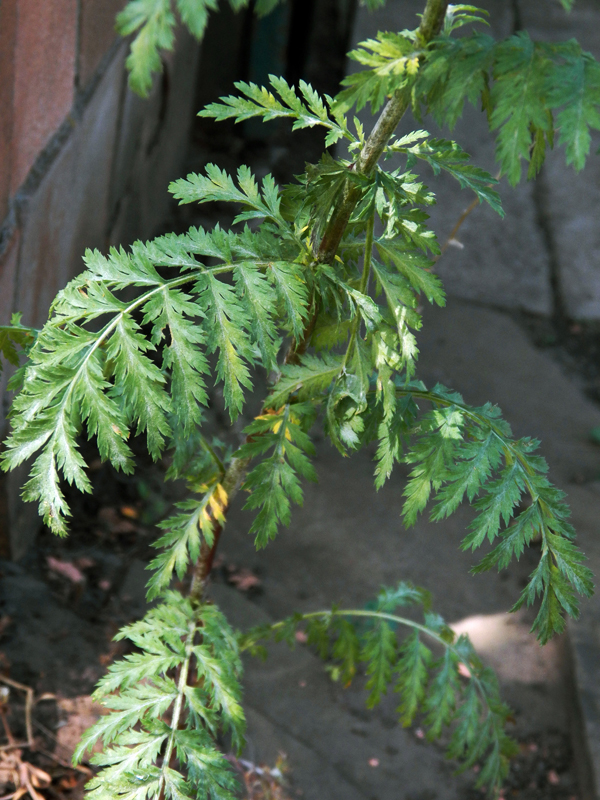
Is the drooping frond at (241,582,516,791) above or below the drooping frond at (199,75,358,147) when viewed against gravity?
below

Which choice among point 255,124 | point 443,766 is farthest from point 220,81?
point 443,766

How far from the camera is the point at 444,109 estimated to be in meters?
1.01

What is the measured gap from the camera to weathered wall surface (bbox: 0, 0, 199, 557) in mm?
1997

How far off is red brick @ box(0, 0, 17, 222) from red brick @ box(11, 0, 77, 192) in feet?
0.12

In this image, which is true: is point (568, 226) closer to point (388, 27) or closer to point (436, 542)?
point (388, 27)

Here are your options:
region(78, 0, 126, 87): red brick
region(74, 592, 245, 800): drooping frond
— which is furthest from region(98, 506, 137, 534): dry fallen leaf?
region(78, 0, 126, 87): red brick

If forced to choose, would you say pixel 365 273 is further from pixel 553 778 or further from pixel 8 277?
pixel 553 778

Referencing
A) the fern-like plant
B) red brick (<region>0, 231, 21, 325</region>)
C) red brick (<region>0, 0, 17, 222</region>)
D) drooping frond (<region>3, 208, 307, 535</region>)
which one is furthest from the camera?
red brick (<region>0, 231, 21, 325</region>)

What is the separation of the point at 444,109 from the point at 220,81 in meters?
5.23

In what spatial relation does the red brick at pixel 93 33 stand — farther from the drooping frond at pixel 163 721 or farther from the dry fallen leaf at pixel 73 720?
the dry fallen leaf at pixel 73 720

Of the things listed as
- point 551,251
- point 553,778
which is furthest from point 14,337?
point 551,251

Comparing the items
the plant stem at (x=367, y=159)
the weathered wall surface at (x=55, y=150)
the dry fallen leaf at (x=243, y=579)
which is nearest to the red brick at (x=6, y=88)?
the weathered wall surface at (x=55, y=150)

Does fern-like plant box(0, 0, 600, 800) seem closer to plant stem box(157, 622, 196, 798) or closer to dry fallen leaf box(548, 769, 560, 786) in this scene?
plant stem box(157, 622, 196, 798)

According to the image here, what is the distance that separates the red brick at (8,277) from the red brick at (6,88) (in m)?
0.10
